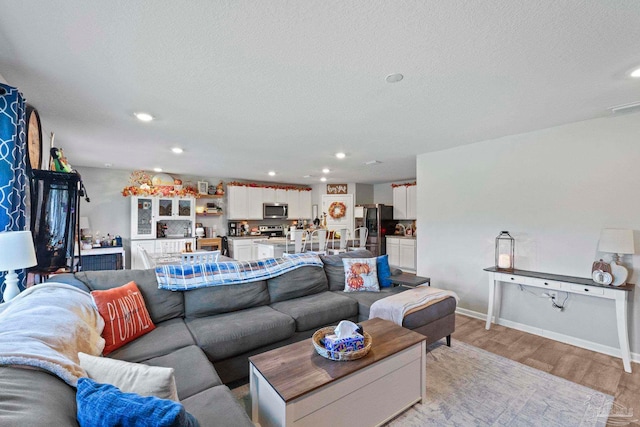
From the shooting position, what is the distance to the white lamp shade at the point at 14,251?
5.10 feet

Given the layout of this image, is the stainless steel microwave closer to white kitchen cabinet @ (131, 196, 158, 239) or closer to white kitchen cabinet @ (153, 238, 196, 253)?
white kitchen cabinet @ (153, 238, 196, 253)

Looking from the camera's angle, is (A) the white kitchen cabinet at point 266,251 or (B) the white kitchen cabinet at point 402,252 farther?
(B) the white kitchen cabinet at point 402,252

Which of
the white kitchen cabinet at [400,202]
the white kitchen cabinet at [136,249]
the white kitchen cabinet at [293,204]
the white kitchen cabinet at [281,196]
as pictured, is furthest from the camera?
the white kitchen cabinet at [293,204]

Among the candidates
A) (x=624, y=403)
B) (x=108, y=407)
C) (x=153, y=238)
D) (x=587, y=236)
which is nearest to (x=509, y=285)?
(x=587, y=236)

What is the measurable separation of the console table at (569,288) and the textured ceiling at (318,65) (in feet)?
5.42

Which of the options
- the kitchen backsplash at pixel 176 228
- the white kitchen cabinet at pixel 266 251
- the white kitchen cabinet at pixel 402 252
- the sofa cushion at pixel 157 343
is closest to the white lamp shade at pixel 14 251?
the sofa cushion at pixel 157 343

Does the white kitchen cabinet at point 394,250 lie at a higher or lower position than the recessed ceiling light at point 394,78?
lower

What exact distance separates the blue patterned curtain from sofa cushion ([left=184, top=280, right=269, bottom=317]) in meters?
1.22

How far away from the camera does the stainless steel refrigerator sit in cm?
727

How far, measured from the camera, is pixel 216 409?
1269mm

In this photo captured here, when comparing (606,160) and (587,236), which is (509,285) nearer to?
(587,236)

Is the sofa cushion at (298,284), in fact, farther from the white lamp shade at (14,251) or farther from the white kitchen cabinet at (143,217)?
the white kitchen cabinet at (143,217)

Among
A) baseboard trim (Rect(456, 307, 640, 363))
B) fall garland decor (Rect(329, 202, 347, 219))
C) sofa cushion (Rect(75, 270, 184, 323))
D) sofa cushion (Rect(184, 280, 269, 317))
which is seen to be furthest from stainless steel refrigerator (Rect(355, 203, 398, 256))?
sofa cushion (Rect(75, 270, 184, 323))

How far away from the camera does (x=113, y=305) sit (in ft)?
6.31
